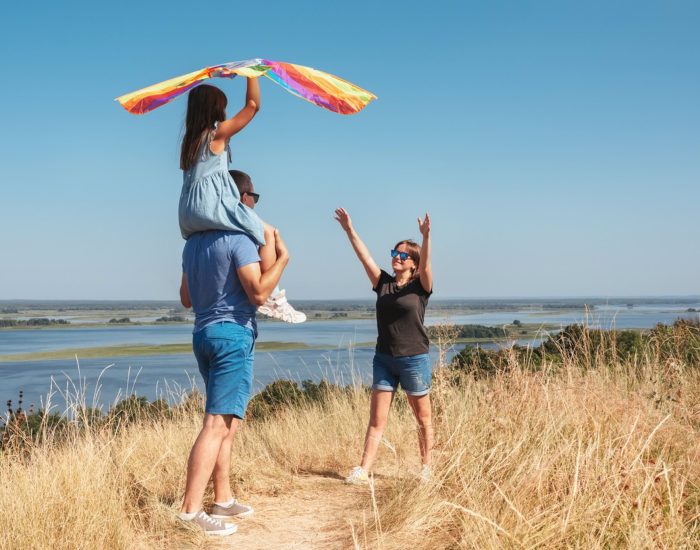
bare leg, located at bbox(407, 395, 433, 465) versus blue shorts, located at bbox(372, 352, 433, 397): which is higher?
blue shorts, located at bbox(372, 352, 433, 397)

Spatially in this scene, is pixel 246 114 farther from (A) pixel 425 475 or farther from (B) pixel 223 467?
(A) pixel 425 475

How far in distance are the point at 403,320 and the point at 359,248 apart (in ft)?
2.30

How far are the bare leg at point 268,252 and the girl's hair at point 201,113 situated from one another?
0.57 meters

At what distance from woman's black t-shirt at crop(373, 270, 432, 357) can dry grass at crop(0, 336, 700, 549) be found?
624mm

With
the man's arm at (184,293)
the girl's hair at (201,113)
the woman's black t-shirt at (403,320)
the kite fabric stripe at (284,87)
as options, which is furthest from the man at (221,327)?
the woman's black t-shirt at (403,320)

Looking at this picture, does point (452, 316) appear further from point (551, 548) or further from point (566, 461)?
point (551, 548)

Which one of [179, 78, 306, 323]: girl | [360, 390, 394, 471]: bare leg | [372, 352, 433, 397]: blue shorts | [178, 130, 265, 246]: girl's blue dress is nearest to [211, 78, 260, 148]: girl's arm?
[179, 78, 306, 323]: girl

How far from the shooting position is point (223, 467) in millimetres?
3965

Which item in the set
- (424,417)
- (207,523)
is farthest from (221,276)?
(424,417)

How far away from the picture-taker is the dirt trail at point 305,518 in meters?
3.82

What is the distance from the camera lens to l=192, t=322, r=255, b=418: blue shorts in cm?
360

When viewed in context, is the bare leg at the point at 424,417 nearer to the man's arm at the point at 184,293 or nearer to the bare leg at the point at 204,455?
the bare leg at the point at 204,455

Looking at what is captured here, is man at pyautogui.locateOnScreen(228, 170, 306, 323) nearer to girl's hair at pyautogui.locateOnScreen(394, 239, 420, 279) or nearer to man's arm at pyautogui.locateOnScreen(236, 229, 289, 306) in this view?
man's arm at pyautogui.locateOnScreen(236, 229, 289, 306)

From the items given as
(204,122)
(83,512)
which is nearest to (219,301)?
(204,122)
